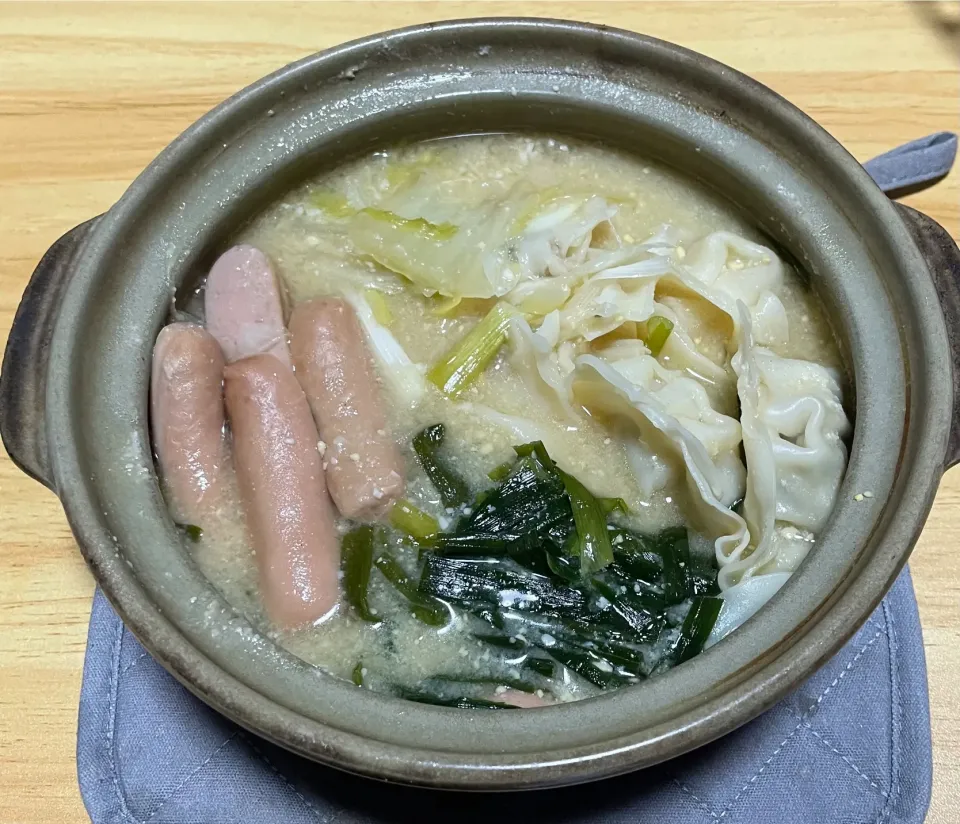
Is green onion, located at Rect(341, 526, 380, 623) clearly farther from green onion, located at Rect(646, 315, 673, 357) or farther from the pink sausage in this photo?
green onion, located at Rect(646, 315, 673, 357)

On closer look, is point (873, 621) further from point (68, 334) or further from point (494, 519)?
point (68, 334)

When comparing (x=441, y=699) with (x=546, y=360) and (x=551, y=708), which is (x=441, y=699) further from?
(x=546, y=360)

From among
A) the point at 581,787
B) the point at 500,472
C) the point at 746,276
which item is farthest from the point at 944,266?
the point at 581,787

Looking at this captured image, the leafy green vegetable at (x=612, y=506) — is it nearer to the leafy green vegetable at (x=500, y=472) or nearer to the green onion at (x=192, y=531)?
the leafy green vegetable at (x=500, y=472)

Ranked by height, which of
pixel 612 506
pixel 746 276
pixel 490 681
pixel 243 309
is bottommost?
pixel 490 681

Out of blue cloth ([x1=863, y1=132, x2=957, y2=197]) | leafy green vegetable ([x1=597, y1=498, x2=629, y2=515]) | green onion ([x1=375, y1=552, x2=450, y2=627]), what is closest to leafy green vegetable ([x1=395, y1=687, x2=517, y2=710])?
green onion ([x1=375, y1=552, x2=450, y2=627])

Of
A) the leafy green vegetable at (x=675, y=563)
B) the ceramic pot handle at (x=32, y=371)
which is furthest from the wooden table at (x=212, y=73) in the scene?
the leafy green vegetable at (x=675, y=563)
